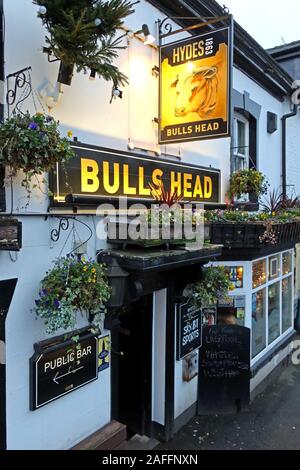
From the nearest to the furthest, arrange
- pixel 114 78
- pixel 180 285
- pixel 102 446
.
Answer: pixel 114 78
pixel 102 446
pixel 180 285

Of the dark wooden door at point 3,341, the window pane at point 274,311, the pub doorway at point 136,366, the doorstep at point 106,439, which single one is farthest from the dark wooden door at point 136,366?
the window pane at point 274,311

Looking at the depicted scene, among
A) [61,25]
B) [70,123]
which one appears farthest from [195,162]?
[61,25]

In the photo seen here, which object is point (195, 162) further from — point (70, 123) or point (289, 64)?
point (289, 64)

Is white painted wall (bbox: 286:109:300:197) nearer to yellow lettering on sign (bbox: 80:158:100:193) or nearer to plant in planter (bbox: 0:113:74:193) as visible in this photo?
yellow lettering on sign (bbox: 80:158:100:193)

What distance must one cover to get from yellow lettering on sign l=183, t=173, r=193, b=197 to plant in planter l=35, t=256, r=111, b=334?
2.26 m

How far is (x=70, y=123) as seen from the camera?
3869 mm

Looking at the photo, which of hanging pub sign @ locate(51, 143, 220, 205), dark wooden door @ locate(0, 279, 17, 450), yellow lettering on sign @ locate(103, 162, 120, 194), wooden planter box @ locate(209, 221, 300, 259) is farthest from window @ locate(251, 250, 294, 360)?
dark wooden door @ locate(0, 279, 17, 450)

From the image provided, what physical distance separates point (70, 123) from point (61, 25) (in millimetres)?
920

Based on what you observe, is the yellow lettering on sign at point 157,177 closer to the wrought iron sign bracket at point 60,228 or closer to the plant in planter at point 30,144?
the wrought iron sign bracket at point 60,228

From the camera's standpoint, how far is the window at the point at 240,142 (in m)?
7.50

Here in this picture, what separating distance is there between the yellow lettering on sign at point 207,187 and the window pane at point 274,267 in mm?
2490

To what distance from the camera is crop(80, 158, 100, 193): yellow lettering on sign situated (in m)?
3.99

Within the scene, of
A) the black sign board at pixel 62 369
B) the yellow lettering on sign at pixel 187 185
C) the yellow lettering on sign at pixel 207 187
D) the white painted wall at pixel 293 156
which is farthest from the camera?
the white painted wall at pixel 293 156

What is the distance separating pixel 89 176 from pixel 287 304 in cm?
673
